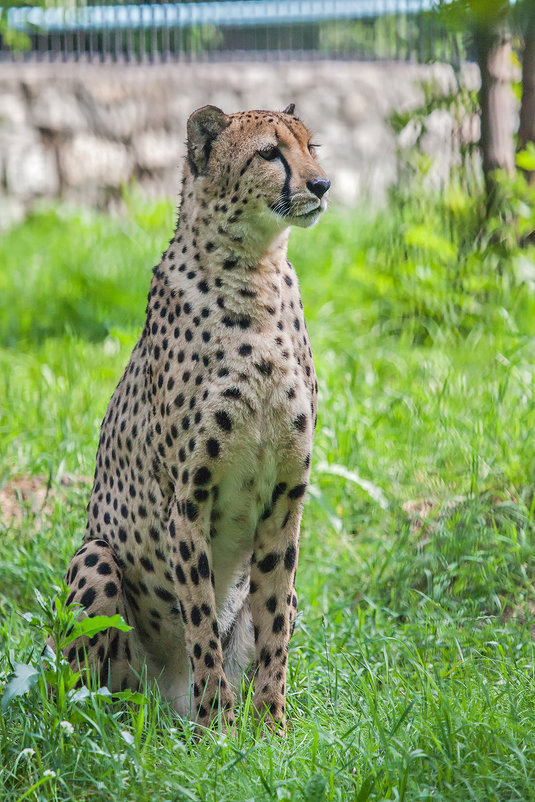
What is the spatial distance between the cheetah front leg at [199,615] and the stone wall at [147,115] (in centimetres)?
567

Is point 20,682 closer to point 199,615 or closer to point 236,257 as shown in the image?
point 199,615

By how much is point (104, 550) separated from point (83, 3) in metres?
1.43

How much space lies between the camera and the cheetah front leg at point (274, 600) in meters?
Answer: 2.51

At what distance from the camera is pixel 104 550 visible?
8.72ft

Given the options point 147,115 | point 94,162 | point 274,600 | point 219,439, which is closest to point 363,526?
point 274,600

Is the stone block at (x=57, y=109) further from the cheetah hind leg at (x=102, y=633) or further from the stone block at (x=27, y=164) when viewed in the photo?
the cheetah hind leg at (x=102, y=633)

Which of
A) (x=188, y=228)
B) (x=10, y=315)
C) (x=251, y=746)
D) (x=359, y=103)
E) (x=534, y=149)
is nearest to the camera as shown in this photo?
(x=251, y=746)

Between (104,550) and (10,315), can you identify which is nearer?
(104,550)

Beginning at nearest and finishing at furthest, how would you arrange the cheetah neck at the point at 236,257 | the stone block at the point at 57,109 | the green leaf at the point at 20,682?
the green leaf at the point at 20,682 → the cheetah neck at the point at 236,257 → the stone block at the point at 57,109

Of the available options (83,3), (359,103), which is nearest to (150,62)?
(359,103)

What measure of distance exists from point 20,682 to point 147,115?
6.70 metres

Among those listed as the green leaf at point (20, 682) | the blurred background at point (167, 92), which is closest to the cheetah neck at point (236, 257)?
the green leaf at point (20, 682)

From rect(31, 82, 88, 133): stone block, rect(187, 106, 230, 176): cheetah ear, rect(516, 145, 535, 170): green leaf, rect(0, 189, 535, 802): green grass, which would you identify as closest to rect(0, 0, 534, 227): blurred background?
rect(31, 82, 88, 133): stone block

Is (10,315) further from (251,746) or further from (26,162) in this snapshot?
(251,746)
